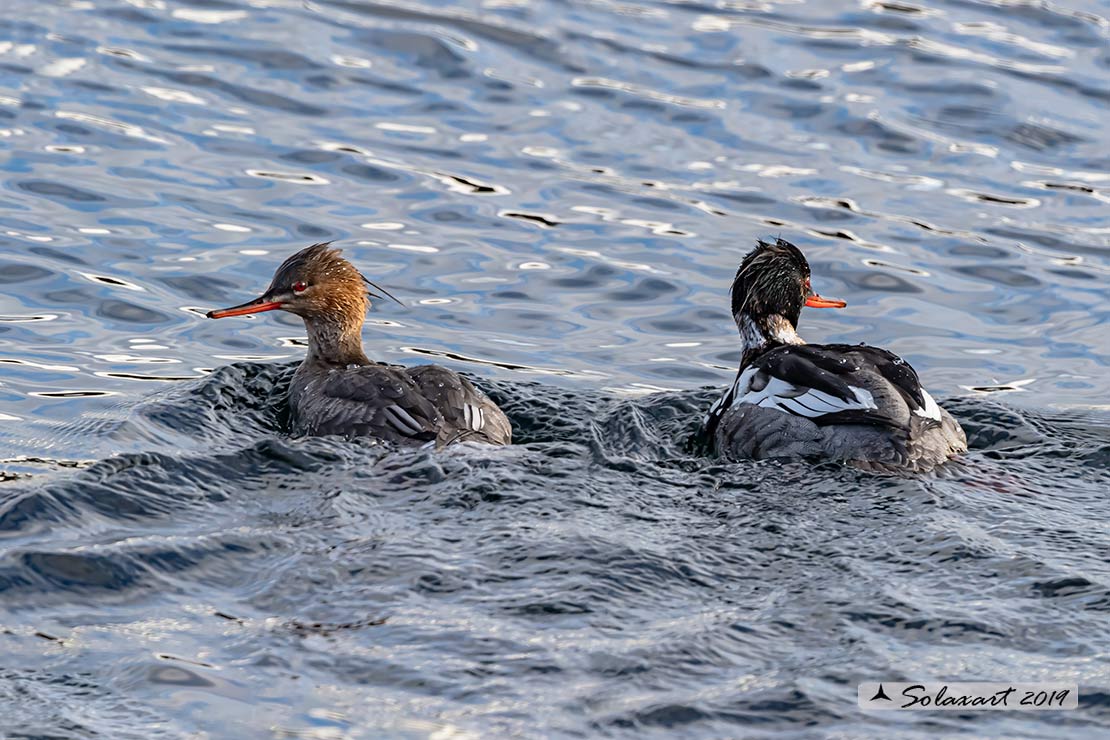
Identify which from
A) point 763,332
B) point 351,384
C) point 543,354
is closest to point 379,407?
point 351,384

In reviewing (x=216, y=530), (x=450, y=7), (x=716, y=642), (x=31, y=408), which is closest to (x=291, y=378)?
(x=31, y=408)

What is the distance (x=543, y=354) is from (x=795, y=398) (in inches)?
91.5

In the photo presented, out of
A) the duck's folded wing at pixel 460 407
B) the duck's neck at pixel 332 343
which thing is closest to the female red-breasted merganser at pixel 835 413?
the duck's folded wing at pixel 460 407

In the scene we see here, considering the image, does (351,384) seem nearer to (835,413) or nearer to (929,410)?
(835,413)

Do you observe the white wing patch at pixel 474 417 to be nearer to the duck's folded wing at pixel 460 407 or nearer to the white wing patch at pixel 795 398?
the duck's folded wing at pixel 460 407

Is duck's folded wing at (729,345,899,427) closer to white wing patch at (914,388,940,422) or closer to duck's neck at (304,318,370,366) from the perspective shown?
white wing patch at (914,388,940,422)

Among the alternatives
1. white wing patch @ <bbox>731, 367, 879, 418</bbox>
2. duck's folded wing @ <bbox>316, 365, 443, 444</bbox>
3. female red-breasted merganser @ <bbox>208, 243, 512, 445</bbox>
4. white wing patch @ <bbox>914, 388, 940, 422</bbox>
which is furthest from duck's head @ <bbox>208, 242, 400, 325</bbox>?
white wing patch @ <bbox>914, 388, 940, 422</bbox>

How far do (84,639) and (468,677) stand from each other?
1.46 meters

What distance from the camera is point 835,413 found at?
26.2 feet

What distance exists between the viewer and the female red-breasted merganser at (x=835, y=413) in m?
7.87

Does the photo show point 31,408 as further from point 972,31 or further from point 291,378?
point 972,31

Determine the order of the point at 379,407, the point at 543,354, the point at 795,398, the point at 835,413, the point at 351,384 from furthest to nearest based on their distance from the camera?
the point at 543,354 < the point at 351,384 < the point at 795,398 < the point at 379,407 < the point at 835,413

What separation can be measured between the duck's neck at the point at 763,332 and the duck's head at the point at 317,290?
240 centimetres

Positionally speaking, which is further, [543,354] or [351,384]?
[543,354]
